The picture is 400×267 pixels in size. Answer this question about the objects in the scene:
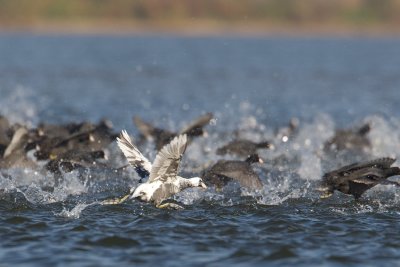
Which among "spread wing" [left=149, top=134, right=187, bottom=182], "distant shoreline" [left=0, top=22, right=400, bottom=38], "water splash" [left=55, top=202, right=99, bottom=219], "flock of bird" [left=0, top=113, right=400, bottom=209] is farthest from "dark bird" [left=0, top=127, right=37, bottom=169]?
"distant shoreline" [left=0, top=22, right=400, bottom=38]

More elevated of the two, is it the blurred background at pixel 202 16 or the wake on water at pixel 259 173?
the blurred background at pixel 202 16

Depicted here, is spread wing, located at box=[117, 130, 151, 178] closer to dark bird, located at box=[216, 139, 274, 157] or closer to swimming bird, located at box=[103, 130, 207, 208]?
swimming bird, located at box=[103, 130, 207, 208]

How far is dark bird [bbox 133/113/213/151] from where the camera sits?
11352 mm

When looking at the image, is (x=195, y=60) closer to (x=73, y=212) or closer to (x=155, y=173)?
(x=73, y=212)

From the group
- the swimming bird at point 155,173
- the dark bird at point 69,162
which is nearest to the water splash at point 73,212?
the swimming bird at point 155,173

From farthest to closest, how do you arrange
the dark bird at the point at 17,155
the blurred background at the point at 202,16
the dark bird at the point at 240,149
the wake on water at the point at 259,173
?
the blurred background at the point at 202,16 → the dark bird at the point at 240,149 → the dark bird at the point at 17,155 → the wake on water at the point at 259,173

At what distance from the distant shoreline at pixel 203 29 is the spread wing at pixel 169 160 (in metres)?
51.9

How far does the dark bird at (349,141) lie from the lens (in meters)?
15.0

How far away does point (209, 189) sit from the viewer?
11.0m

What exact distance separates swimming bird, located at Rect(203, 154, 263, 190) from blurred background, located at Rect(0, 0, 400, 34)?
48748 millimetres

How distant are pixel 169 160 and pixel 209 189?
2.07 metres

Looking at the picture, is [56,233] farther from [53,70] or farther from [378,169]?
[53,70]

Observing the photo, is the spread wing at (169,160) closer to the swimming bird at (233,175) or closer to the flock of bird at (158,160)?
the flock of bird at (158,160)

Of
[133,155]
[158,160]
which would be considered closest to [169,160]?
[158,160]
